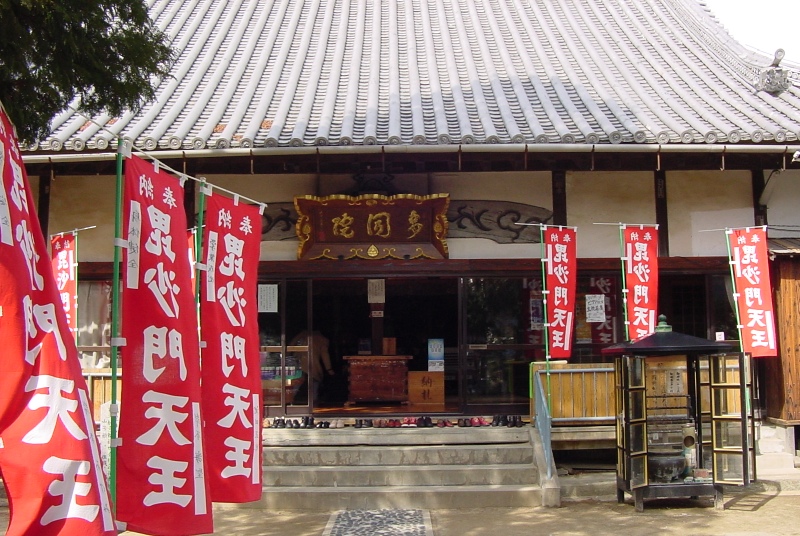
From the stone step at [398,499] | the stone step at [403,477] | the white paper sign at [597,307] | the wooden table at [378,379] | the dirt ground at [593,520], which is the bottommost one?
the dirt ground at [593,520]

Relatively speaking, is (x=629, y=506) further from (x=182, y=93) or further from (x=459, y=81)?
(x=182, y=93)

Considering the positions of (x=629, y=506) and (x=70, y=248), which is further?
(x=70, y=248)

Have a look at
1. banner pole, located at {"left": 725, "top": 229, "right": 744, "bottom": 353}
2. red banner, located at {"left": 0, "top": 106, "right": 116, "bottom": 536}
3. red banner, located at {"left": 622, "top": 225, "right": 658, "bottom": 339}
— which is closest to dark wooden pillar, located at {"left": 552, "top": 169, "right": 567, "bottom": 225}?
red banner, located at {"left": 622, "top": 225, "right": 658, "bottom": 339}

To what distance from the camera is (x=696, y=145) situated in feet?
34.9

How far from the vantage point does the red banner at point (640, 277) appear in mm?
10781

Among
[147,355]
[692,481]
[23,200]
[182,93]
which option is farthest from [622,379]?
[182,93]

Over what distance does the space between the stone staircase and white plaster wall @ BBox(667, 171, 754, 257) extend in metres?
3.86

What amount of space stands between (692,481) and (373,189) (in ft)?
19.6

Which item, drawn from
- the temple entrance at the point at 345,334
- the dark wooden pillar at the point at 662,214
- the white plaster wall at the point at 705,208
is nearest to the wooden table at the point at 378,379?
the temple entrance at the point at 345,334

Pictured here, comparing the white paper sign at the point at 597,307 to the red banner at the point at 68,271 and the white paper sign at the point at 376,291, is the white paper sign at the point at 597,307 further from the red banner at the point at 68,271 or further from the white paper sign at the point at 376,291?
the red banner at the point at 68,271

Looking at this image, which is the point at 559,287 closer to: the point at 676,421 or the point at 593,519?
the point at 676,421

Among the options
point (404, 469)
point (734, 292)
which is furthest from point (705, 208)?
point (404, 469)

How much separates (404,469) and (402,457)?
39 cm

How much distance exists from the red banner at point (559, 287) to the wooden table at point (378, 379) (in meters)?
3.58
